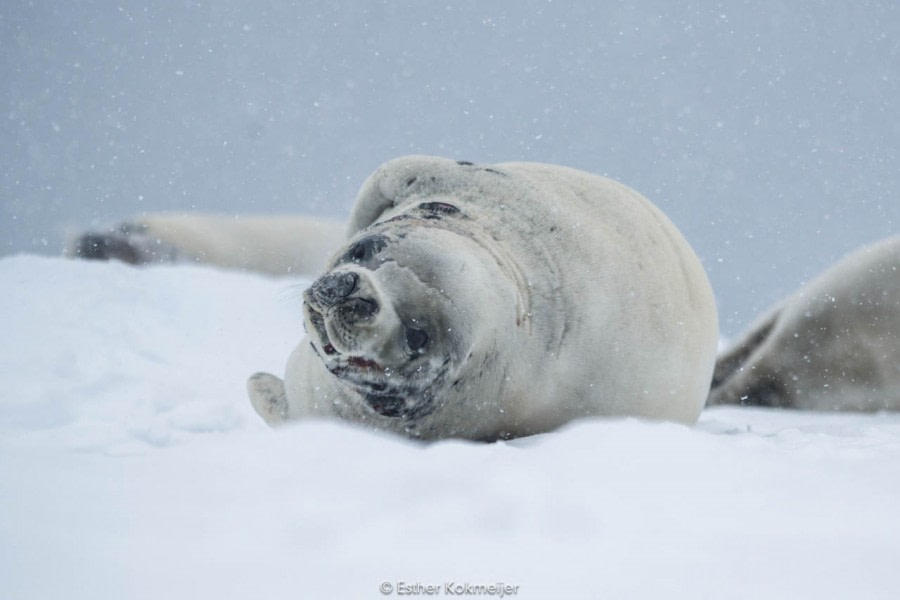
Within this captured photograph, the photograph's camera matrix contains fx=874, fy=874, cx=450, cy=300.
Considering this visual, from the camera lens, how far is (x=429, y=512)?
1583 mm

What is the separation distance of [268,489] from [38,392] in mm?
1522

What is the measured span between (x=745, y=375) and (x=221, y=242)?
5202 mm

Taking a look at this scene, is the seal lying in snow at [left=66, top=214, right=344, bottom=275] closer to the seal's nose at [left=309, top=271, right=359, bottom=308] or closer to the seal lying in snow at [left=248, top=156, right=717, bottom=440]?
the seal lying in snow at [left=248, top=156, right=717, bottom=440]

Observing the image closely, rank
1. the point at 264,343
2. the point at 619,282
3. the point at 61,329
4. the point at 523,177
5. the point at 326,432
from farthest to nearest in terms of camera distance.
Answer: the point at 264,343 → the point at 61,329 → the point at 523,177 → the point at 619,282 → the point at 326,432

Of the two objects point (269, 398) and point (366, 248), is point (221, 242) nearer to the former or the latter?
point (269, 398)

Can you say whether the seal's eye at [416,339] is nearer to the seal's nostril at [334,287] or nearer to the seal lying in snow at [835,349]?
the seal's nostril at [334,287]

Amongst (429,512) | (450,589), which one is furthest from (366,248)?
(450,589)

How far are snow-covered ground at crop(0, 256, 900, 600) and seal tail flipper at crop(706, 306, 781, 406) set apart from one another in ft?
5.62

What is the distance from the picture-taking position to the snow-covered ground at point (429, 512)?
4.35 feet

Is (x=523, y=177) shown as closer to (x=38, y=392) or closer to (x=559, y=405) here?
(x=559, y=405)

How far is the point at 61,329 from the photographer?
3840mm

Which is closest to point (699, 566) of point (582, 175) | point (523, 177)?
point (523, 177)

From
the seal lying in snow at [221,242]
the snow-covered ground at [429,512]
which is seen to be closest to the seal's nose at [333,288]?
the snow-covered ground at [429,512]

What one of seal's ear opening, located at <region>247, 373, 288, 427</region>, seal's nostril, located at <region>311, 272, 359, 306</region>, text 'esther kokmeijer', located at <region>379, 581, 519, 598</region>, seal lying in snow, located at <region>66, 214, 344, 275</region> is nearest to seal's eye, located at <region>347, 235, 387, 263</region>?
seal's nostril, located at <region>311, 272, 359, 306</region>
